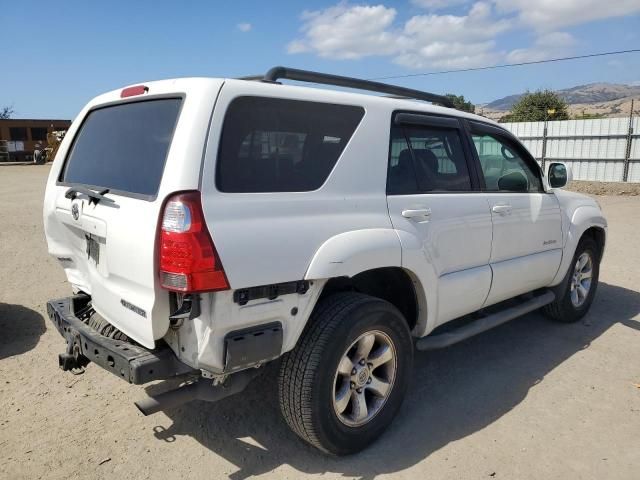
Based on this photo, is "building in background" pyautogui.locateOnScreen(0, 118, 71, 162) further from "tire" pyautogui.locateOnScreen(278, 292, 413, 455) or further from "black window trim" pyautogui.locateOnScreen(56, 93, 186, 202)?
"tire" pyautogui.locateOnScreen(278, 292, 413, 455)

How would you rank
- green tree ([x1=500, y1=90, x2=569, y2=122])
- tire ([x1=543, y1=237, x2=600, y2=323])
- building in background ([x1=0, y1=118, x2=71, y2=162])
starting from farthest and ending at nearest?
building in background ([x1=0, y1=118, x2=71, y2=162]) → green tree ([x1=500, y1=90, x2=569, y2=122]) → tire ([x1=543, y1=237, x2=600, y2=323])

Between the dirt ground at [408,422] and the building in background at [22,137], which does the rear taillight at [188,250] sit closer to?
the dirt ground at [408,422]

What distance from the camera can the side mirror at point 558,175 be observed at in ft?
14.4

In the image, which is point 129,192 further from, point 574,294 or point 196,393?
point 574,294

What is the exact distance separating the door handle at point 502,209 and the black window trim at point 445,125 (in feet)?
0.54

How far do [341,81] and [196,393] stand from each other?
1987mm

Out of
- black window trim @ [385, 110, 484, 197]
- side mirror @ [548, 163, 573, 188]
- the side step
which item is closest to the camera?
black window trim @ [385, 110, 484, 197]

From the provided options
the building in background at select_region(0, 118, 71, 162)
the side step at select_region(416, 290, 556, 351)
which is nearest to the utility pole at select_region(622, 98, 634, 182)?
the side step at select_region(416, 290, 556, 351)

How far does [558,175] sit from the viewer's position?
173 inches

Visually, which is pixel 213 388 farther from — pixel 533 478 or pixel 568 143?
pixel 568 143

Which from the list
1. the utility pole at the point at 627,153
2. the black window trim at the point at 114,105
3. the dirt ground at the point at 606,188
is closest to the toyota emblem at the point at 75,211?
the black window trim at the point at 114,105

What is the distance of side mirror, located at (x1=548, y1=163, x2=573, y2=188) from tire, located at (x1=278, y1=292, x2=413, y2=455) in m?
2.27

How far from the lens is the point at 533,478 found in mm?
2715

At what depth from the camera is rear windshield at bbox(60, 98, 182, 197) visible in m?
2.46
